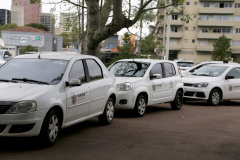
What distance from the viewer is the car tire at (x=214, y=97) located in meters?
15.0

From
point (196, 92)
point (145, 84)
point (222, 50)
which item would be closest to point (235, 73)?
point (196, 92)

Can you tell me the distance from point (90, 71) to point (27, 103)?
2.50m

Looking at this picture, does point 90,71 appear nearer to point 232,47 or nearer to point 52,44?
point 52,44

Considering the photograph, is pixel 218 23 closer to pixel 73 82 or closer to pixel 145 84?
pixel 145 84

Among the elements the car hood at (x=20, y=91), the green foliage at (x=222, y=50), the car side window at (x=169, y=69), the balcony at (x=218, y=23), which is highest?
the balcony at (x=218, y=23)

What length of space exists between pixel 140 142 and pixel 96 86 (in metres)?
1.75

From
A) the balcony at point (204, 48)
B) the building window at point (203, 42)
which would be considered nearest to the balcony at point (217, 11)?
the building window at point (203, 42)

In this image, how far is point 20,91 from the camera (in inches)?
251

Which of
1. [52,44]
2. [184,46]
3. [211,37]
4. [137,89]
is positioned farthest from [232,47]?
[137,89]

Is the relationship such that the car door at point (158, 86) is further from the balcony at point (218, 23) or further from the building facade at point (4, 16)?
the building facade at point (4, 16)

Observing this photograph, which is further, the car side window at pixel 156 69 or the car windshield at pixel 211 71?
the car windshield at pixel 211 71

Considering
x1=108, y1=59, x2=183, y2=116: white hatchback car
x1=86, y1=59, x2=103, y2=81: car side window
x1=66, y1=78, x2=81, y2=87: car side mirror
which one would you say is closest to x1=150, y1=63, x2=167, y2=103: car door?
x1=108, y1=59, x2=183, y2=116: white hatchback car

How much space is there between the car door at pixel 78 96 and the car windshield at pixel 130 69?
3.49 m

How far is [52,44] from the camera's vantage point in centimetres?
7475
